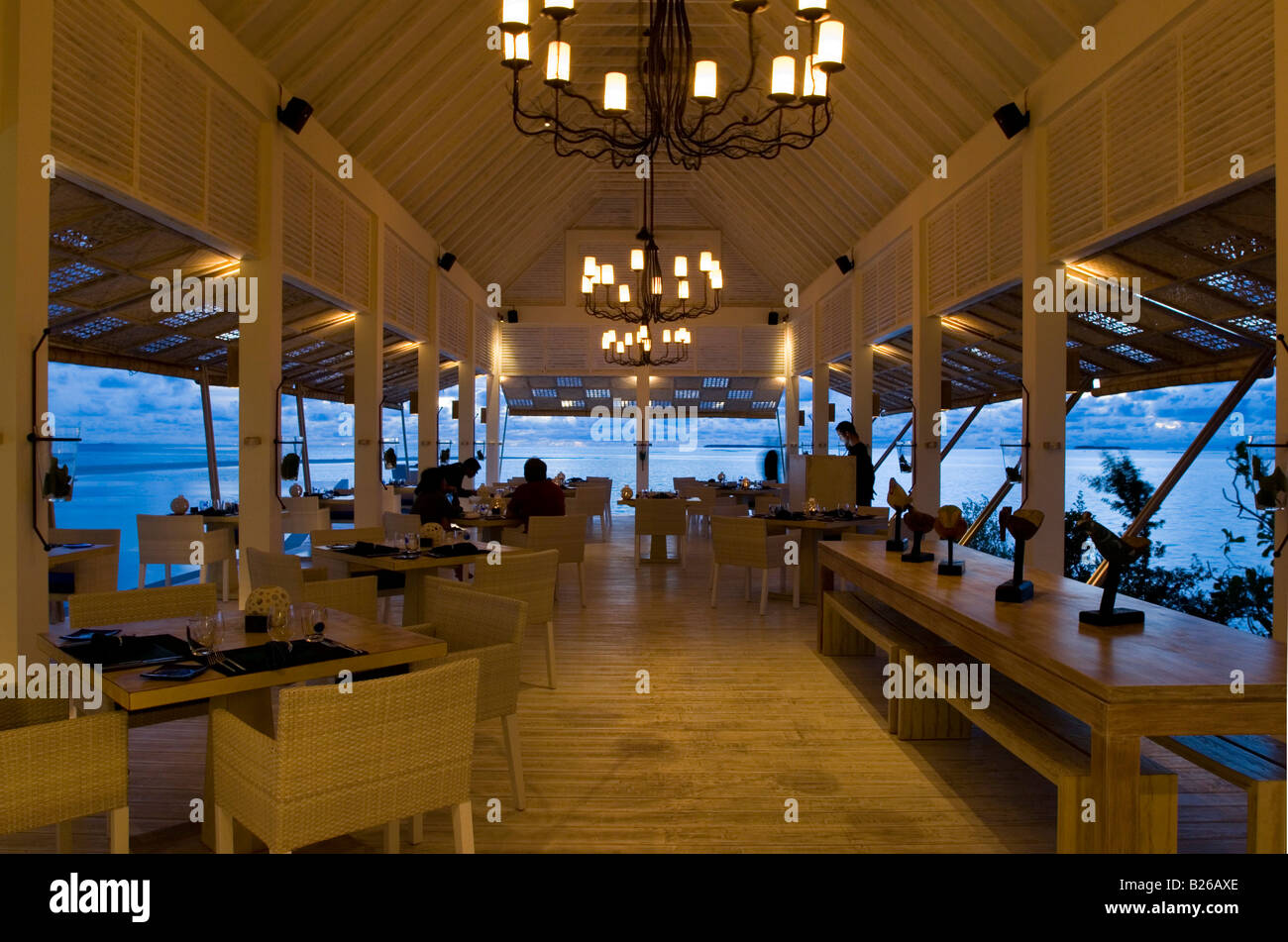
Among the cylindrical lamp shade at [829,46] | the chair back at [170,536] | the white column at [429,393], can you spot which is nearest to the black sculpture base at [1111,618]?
the cylindrical lamp shade at [829,46]

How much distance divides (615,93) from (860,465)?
613 centimetres

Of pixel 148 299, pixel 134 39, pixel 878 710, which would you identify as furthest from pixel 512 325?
pixel 878 710

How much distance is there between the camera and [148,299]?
8.89 metres

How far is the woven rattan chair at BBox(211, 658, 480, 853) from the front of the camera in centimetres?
211

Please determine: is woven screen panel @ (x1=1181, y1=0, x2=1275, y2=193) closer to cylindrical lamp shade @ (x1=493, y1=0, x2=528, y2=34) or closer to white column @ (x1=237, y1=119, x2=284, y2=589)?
cylindrical lamp shade @ (x1=493, y1=0, x2=528, y2=34)

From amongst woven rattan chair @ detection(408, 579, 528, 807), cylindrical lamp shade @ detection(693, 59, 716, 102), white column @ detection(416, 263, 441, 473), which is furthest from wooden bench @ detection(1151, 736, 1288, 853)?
white column @ detection(416, 263, 441, 473)

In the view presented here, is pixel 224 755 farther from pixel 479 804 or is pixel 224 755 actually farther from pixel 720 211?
pixel 720 211

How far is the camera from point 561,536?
24.1 ft

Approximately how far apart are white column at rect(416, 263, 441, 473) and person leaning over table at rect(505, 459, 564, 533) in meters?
4.45

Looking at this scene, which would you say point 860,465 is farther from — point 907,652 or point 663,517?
point 907,652

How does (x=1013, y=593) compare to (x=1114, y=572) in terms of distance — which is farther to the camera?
(x=1013, y=593)

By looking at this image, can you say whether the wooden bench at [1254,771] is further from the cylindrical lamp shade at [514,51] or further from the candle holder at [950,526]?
the cylindrical lamp shade at [514,51]

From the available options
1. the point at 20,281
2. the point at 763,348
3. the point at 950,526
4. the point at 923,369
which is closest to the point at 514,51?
the point at 20,281

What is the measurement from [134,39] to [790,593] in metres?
6.63
